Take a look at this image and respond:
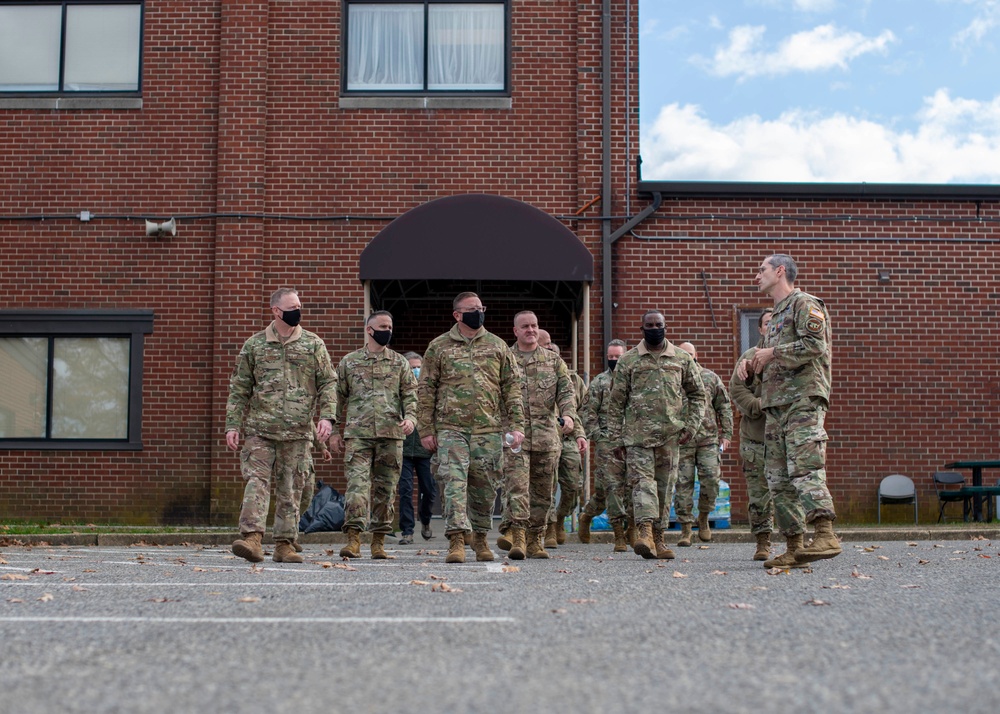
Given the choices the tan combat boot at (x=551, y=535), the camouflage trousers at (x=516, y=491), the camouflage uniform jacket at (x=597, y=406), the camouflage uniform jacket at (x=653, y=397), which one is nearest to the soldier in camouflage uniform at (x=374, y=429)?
the camouflage trousers at (x=516, y=491)

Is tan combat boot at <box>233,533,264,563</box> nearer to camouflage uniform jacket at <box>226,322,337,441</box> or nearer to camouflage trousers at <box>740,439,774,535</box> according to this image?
camouflage uniform jacket at <box>226,322,337,441</box>

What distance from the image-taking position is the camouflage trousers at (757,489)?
1060 centimetres

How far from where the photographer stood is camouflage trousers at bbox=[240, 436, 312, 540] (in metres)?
→ 10.3

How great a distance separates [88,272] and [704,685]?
1371 cm

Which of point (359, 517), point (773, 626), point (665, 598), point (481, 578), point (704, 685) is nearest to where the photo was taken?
point (704, 685)

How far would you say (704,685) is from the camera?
14.9 feet

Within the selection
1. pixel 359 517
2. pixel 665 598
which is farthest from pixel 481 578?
pixel 359 517

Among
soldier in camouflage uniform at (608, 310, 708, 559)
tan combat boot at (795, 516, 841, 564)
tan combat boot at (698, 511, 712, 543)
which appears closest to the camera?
tan combat boot at (795, 516, 841, 564)

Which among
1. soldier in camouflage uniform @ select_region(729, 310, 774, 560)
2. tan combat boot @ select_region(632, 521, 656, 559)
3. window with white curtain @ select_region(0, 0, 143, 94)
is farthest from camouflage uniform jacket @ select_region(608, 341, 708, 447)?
window with white curtain @ select_region(0, 0, 143, 94)

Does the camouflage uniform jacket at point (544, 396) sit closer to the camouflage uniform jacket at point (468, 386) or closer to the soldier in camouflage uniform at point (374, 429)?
the camouflage uniform jacket at point (468, 386)

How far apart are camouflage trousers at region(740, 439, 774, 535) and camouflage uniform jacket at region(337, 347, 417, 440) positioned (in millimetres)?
2903

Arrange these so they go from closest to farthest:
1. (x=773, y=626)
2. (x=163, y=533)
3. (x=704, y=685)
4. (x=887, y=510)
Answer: (x=704, y=685) → (x=773, y=626) → (x=163, y=533) → (x=887, y=510)

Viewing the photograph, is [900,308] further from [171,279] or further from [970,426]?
[171,279]

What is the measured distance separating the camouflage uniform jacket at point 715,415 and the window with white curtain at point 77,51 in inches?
342
